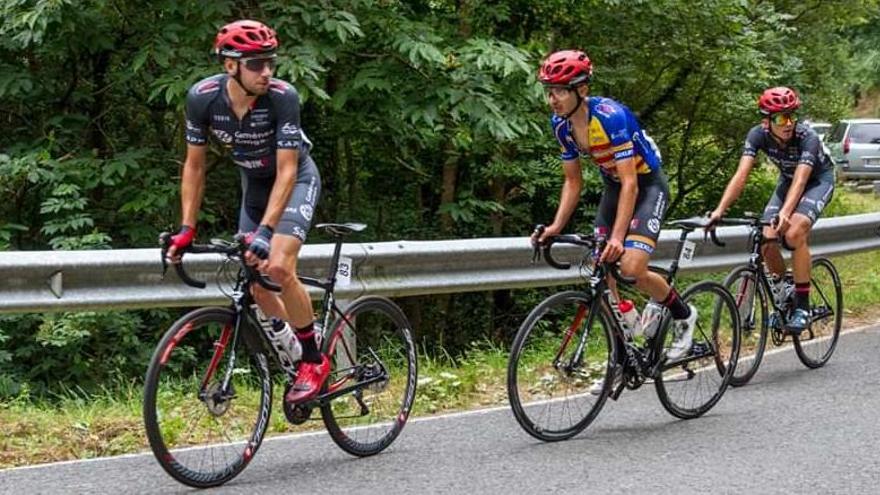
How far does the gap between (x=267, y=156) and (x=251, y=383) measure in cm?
137

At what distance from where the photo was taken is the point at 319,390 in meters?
6.08

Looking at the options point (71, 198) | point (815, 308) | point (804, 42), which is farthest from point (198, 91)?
point (804, 42)

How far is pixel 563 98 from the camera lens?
6680mm

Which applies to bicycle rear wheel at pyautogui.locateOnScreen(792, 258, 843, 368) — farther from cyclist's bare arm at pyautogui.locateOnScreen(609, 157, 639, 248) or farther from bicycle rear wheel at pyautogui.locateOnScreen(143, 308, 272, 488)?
bicycle rear wheel at pyautogui.locateOnScreen(143, 308, 272, 488)

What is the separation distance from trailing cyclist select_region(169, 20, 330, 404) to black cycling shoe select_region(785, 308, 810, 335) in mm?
4297

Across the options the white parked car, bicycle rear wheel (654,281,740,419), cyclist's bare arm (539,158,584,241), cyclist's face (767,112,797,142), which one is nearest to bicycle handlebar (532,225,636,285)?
cyclist's bare arm (539,158,584,241)

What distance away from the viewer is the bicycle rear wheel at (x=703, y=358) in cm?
736

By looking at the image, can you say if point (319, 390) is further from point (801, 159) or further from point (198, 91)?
point (801, 159)

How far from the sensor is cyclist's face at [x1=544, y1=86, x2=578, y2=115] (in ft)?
21.8

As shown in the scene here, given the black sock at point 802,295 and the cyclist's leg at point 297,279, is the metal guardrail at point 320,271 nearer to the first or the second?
the black sock at point 802,295

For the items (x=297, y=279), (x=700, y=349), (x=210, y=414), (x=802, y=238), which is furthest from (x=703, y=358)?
(x=210, y=414)

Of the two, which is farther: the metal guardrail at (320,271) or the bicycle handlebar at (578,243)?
the bicycle handlebar at (578,243)

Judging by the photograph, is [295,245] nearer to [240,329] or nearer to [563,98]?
[240,329]

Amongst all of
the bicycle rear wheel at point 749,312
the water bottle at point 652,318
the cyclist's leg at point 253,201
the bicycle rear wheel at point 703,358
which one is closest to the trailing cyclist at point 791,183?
the bicycle rear wheel at point 749,312
